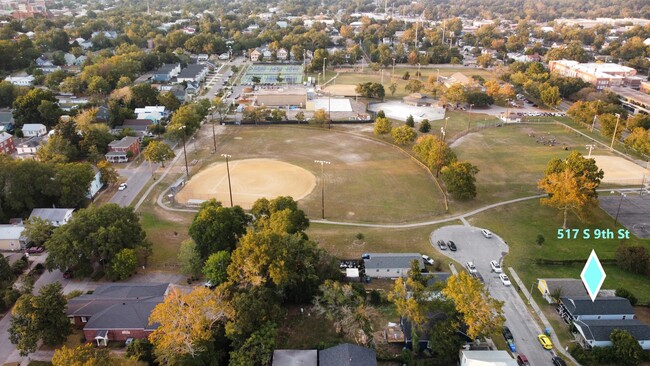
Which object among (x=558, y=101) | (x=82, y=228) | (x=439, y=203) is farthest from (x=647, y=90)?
(x=82, y=228)

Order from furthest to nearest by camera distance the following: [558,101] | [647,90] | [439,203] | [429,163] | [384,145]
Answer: [647,90] < [558,101] < [384,145] < [429,163] < [439,203]

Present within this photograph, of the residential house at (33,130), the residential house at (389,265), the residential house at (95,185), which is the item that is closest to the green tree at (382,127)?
the residential house at (389,265)

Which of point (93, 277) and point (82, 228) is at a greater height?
point (82, 228)

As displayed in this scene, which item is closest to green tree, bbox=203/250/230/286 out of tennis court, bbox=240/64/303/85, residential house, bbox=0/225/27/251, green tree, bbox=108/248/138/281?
green tree, bbox=108/248/138/281

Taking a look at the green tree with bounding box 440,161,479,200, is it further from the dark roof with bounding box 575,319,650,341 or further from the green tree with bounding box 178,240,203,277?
the green tree with bounding box 178,240,203,277

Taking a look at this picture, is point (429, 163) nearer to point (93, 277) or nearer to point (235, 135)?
point (235, 135)

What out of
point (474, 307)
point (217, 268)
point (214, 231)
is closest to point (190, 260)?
point (214, 231)

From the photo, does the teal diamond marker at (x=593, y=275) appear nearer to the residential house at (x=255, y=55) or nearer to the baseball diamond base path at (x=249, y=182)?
the baseball diamond base path at (x=249, y=182)

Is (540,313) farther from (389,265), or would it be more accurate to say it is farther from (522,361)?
(389,265)
